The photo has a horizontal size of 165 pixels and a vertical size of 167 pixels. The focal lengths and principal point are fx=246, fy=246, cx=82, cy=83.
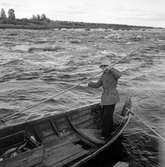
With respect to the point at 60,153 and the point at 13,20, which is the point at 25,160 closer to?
the point at 60,153

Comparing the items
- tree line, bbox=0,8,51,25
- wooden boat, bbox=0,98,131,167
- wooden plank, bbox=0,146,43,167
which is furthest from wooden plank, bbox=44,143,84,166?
tree line, bbox=0,8,51,25

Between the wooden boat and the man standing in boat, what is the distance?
412 mm

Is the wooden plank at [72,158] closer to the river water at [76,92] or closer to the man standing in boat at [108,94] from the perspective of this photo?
the man standing in boat at [108,94]

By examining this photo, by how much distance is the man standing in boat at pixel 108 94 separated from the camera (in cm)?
888

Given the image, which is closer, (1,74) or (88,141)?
(88,141)

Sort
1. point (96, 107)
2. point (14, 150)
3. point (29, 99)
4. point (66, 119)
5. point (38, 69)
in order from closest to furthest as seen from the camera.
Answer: point (14, 150), point (66, 119), point (96, 107), point (29, 99), point (38, 69)

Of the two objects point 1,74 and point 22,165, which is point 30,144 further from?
point 1,74

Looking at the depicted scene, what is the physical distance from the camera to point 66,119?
33.4ft

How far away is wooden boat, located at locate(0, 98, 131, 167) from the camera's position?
25.3 feet

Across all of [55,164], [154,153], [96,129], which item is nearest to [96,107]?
[96,129]

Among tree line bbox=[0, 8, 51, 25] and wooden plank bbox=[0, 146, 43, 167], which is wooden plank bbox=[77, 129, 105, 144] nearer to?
wooden plank bbox=[0, 146, 43, 167]

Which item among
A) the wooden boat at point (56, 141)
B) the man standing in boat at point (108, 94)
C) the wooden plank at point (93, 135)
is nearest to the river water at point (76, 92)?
the wooden boat at point (56, 141)

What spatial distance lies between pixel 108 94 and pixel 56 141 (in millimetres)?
2586

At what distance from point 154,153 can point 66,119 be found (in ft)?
13.1
